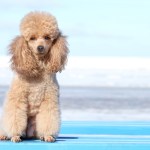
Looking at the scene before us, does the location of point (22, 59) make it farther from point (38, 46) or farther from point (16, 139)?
point (16, 139)

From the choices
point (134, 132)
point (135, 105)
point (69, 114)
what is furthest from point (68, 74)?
point (134, 132)

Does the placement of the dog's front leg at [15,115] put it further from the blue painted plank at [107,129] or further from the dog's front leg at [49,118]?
the blue painted plank at [107,129]

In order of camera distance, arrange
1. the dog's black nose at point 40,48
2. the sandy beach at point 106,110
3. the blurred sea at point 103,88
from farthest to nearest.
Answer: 1. the blurred sea at point 103,88
2. the sandy beach at point 106,110
3. the dog's black nose at point 40,48

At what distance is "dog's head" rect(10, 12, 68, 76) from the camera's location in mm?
4041

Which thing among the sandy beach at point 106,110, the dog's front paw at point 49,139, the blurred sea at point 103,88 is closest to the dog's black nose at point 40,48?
the dog's front paw at point 49,139

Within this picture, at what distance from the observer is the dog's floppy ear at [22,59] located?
4.09m

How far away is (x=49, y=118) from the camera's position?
13.7ft

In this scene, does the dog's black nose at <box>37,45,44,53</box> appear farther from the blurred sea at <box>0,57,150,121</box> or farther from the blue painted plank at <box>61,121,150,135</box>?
the blurred sea at <box>0,57,150,121</box>

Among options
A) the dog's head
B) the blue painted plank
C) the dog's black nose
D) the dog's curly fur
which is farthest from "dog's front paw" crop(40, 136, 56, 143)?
the blue painted plank

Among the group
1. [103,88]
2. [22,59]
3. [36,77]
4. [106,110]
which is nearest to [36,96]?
[36,77]

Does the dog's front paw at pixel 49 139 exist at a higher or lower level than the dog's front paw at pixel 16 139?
higher

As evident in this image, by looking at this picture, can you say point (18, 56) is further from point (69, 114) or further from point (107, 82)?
point (107, 82)

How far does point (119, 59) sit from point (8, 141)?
23.9 m

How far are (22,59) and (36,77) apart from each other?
16 centimetres
